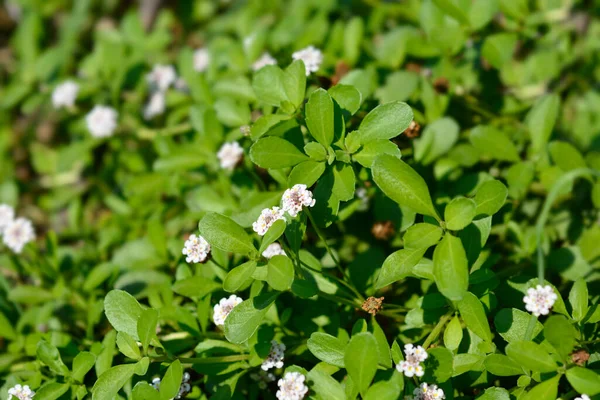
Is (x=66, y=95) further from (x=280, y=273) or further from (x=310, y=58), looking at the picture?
(x=280, y=273)

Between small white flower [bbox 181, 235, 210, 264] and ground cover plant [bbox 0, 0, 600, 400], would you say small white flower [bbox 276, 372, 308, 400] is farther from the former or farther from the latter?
small white flower [bbox 181, 235, 210, 264]

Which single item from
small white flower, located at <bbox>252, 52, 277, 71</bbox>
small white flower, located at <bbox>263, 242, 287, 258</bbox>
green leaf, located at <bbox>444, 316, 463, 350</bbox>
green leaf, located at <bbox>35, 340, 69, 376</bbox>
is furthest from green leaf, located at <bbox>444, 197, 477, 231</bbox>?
green leaf, located at <bbox>35, 340, 69, 376</bbox>

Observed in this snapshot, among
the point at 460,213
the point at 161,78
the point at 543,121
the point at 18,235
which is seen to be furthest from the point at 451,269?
the point at 161,78

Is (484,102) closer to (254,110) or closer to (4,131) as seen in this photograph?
(254,110)

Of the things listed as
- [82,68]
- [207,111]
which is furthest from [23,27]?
[207,111]

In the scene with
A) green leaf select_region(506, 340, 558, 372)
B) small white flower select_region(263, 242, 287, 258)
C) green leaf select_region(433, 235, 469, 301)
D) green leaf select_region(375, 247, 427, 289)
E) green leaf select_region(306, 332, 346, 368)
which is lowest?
green leaf select_region(306, 332, 346, 368)

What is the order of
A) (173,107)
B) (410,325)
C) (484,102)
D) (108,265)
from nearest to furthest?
(410,325)
(108,265)
(484,102)
(173,107)
